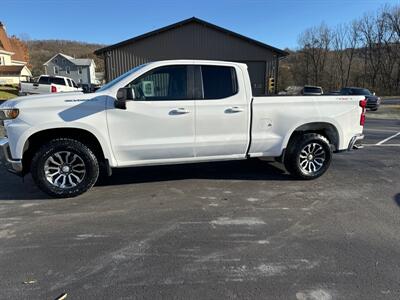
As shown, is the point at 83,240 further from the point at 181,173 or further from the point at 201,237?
the point at 181,173

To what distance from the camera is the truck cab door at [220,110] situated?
5.22 meters

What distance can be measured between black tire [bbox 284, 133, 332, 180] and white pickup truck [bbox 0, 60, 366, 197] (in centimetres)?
2

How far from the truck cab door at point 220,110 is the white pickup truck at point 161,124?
0.02m

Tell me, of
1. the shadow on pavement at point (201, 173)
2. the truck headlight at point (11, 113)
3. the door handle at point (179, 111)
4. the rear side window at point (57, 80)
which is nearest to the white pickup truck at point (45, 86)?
the rear side window at point (57, 80)

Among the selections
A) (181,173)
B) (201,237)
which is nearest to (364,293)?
(201,237)

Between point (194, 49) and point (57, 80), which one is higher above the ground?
point (194, 49)

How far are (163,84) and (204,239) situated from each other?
253 cm

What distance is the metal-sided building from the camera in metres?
23.3

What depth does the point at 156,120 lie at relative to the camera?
5008mm

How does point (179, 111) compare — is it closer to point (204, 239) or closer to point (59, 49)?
point (204, 239)

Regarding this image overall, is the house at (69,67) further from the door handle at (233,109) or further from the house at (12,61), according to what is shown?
the door handle at (233,109)

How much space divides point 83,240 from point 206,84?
2.95m

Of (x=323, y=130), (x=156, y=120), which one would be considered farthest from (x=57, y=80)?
(x=323, y=130)

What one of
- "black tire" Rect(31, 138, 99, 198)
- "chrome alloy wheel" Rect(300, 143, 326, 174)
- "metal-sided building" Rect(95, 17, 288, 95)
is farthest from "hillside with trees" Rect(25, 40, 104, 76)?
"chrome alloy wheel" Rect(300, 143, 326, 174)
